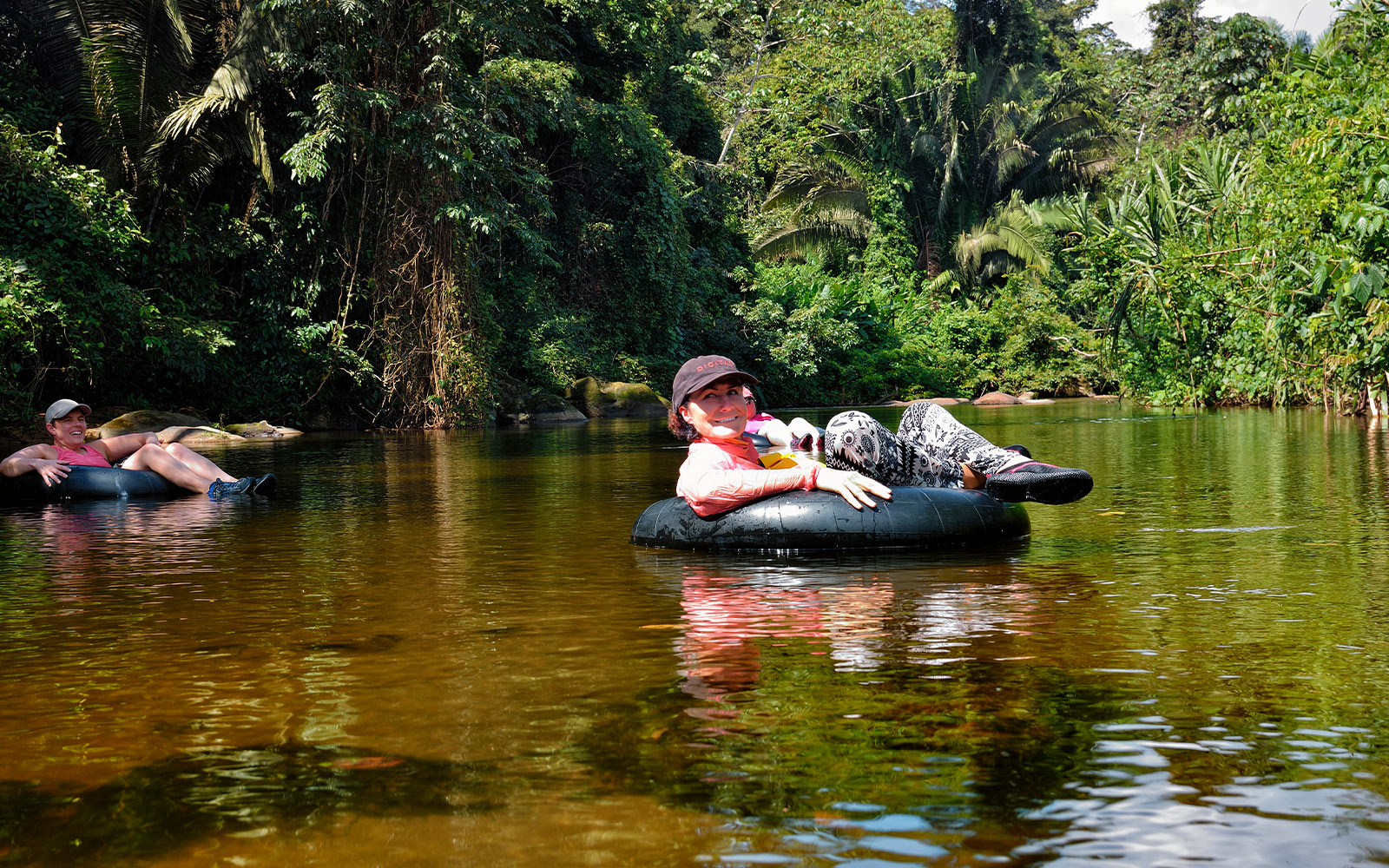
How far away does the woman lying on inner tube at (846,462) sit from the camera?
20.3 feet

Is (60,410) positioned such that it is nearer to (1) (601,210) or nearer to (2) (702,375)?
(2) (702,375)

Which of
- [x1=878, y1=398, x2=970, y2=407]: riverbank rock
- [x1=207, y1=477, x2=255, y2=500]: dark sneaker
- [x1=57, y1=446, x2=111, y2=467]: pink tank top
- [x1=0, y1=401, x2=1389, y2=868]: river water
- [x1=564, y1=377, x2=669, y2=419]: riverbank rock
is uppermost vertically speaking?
[x1=564, y1=377, x2=669, y2=419]: riverbank rock

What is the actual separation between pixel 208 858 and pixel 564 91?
24307 millimetres

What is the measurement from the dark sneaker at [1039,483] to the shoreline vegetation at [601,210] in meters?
6.64

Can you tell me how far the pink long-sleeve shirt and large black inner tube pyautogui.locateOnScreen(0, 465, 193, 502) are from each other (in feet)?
20.2

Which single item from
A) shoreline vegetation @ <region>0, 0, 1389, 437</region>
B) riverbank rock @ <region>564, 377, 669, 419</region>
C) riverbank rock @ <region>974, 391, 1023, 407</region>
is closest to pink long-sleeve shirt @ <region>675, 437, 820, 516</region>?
shoreline vegetation @ <region>0, 0, 1389, 437</region>

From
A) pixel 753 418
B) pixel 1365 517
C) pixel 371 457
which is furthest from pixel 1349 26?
pixel 371 457

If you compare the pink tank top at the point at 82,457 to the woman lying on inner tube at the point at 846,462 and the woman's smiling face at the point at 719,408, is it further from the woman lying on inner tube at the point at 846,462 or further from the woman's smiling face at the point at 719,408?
the woman's smiling face at the point at 719,408

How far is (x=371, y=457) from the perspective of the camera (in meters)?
15.2

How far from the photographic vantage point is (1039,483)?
239 inches

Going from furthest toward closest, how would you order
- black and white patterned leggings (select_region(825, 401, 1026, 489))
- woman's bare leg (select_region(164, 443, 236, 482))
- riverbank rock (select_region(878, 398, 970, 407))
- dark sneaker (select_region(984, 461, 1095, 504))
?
riverbank rock (select_region(878, 398, 970, 407)) < woman's bare leg (select_region(164, 443, 236, 482)) < black and white patterned leggings (select_region(825, 401, 1026, 489)) < dark sneaker (select_region(984, 461, 1095, 504))

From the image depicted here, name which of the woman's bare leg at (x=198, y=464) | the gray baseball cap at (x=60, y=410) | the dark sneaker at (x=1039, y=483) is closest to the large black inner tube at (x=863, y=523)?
the dark sneaker at (x=1039, y=483)

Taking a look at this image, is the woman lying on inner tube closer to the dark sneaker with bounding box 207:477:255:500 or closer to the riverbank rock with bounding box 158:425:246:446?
the dark sneaker with bounding box 207:477:255:500

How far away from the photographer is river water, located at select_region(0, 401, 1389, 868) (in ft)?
8.16
